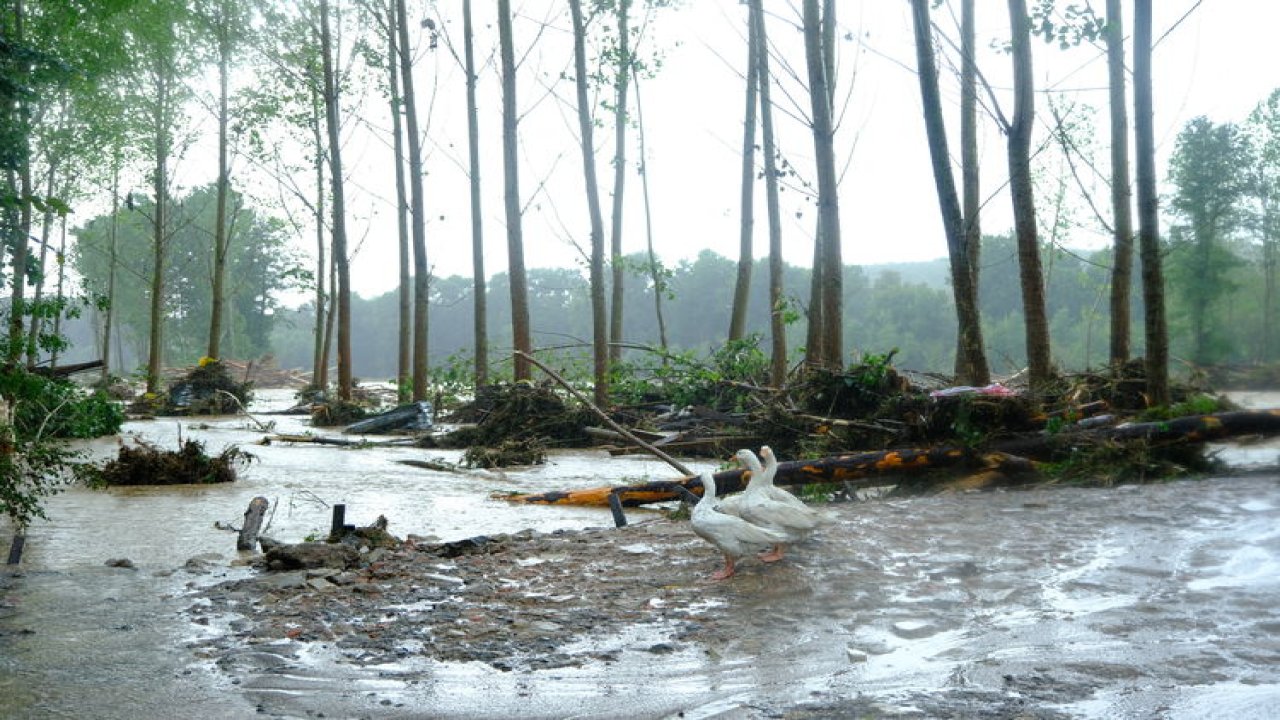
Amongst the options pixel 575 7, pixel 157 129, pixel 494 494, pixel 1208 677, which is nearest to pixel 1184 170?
pixel 494 494

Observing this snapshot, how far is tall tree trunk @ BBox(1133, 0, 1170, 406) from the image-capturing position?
10.8 metres

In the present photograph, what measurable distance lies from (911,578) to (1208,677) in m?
2.14

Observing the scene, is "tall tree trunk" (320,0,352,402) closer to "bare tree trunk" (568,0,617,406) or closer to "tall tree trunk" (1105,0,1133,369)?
"bare tree trunk" (568,0,617,406)

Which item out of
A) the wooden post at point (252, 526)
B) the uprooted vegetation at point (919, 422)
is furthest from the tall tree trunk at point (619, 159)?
the wooden post at point (252, 526)

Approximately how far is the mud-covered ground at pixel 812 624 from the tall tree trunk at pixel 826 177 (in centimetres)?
797

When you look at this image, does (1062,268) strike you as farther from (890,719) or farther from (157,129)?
(890,719)

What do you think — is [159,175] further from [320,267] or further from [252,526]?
[252,526]

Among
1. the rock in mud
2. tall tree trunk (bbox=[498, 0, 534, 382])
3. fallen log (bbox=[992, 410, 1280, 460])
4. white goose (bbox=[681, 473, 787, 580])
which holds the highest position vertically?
tall tree trunk (bbox=[498, 0, 534, 382])

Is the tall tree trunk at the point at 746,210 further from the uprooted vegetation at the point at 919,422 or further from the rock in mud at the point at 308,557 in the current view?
the rock in mud at the point at 308,557

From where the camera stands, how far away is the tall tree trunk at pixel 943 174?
39.7 ft

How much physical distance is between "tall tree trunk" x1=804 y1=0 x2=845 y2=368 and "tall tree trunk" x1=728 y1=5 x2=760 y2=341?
20.8 feet

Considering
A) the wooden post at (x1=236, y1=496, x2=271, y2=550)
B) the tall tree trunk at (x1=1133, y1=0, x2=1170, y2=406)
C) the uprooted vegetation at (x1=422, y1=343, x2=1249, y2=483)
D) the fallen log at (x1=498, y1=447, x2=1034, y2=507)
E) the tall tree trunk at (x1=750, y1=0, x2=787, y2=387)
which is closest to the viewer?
the wooden post at (x1=236, y1=496, x2=271, y2=550)

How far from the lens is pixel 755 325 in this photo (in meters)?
69.8

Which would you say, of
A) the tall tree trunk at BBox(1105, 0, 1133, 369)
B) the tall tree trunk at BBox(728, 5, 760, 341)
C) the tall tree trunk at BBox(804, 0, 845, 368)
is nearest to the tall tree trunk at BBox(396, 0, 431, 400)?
the tall tree trunk at BBox(728, 5, 760, 341)
